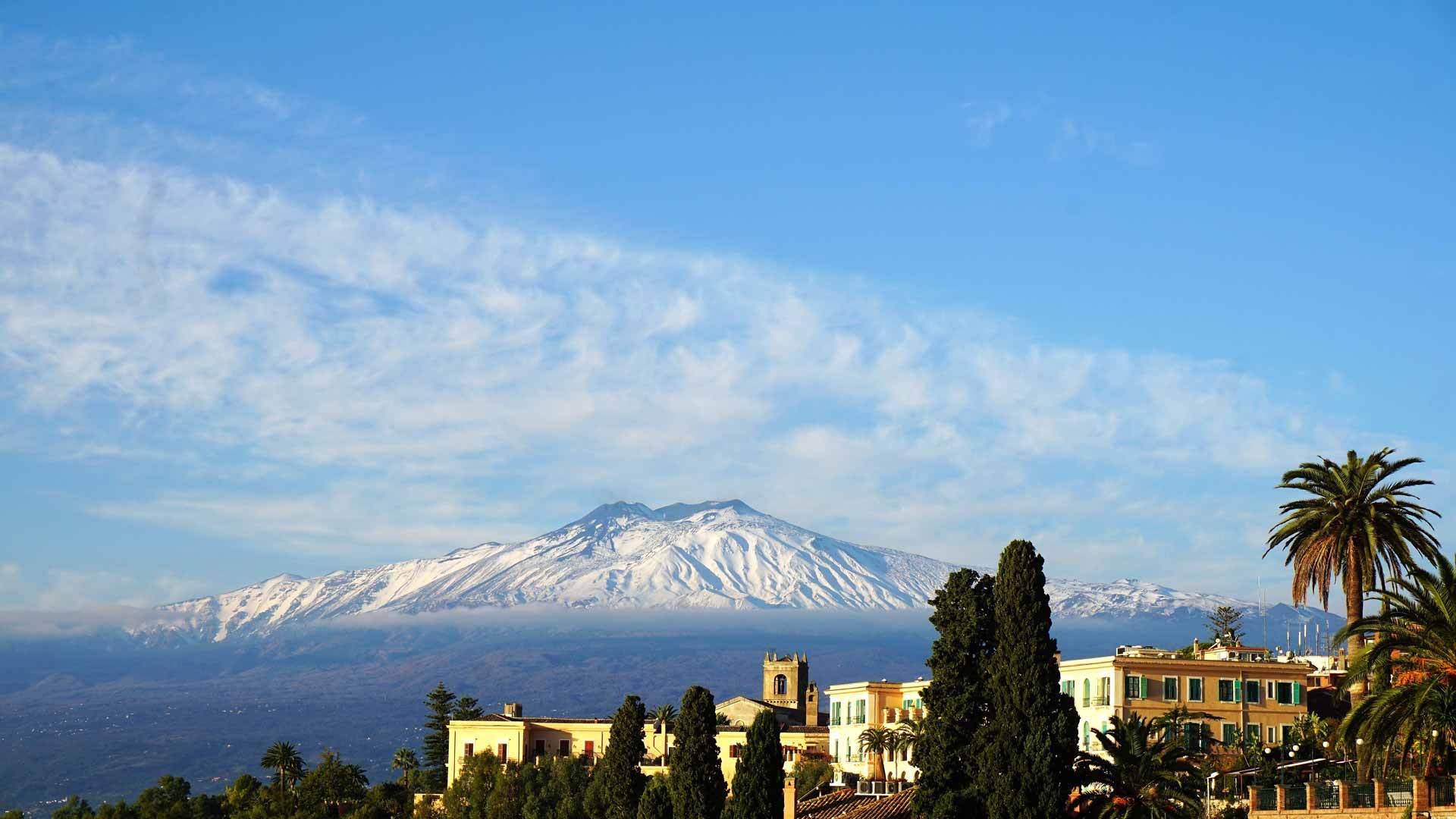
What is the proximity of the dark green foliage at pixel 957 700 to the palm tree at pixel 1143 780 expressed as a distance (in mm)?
4401

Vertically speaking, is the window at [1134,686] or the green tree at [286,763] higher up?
the window at [1134,686]

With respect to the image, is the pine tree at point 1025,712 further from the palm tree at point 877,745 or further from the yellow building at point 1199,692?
the palm tree at point 877,745

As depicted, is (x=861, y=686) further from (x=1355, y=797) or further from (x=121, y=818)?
(x=121, y=818)

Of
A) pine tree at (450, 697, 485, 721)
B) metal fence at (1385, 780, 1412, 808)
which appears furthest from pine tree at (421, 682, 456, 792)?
metal fence at (1385, 780, 1412, 808)

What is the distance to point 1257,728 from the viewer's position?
84.5m

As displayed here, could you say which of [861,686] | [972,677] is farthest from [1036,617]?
[861,686]

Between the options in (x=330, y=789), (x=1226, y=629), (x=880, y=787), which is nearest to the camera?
(x=880, y=787)

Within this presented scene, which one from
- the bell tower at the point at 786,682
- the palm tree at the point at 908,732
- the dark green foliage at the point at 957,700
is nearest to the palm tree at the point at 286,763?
the bell tower at the point at 786,682

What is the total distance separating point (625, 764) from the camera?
88625 mm

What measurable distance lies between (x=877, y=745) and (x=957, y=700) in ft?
110

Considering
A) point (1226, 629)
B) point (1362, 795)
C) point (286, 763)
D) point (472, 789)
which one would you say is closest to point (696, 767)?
point (1362, 795)

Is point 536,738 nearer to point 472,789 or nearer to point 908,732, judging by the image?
point 472,789

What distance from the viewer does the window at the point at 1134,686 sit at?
83062mm

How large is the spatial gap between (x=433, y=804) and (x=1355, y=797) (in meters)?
90.2
